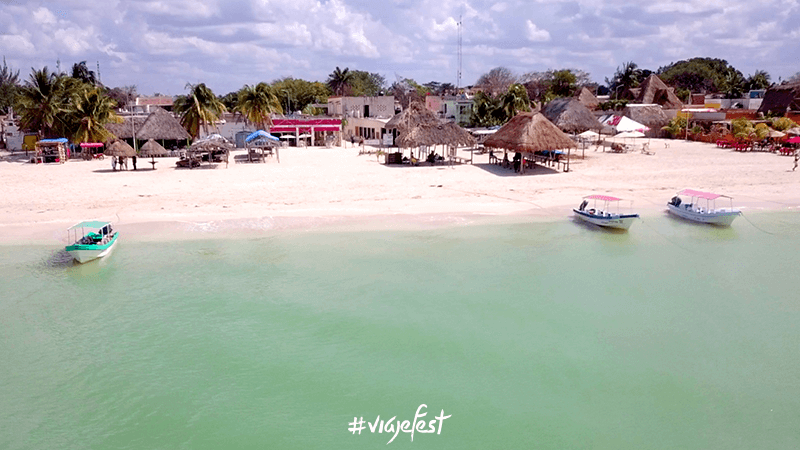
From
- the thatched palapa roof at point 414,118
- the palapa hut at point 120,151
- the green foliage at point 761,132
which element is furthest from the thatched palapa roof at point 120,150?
the green foliage at point 761,132

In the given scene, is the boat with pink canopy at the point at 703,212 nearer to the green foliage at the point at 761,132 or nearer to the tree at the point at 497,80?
the green foliage at the point at 761,132

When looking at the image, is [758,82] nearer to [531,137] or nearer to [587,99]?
[587,99]

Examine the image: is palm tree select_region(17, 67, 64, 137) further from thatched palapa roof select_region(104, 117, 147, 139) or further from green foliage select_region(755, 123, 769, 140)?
green foliage select_region(755, 123, 769, 140)

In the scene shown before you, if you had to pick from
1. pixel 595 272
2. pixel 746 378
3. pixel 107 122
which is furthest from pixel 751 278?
pixel 107 122

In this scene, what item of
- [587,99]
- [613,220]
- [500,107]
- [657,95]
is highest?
[657,95]

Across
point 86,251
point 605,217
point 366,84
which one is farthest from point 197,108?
point 366,84

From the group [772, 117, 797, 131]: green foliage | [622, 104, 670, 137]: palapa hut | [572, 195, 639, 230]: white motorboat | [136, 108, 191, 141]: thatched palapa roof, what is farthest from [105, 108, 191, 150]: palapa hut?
[772, 117, 797, 131]: green foliage
